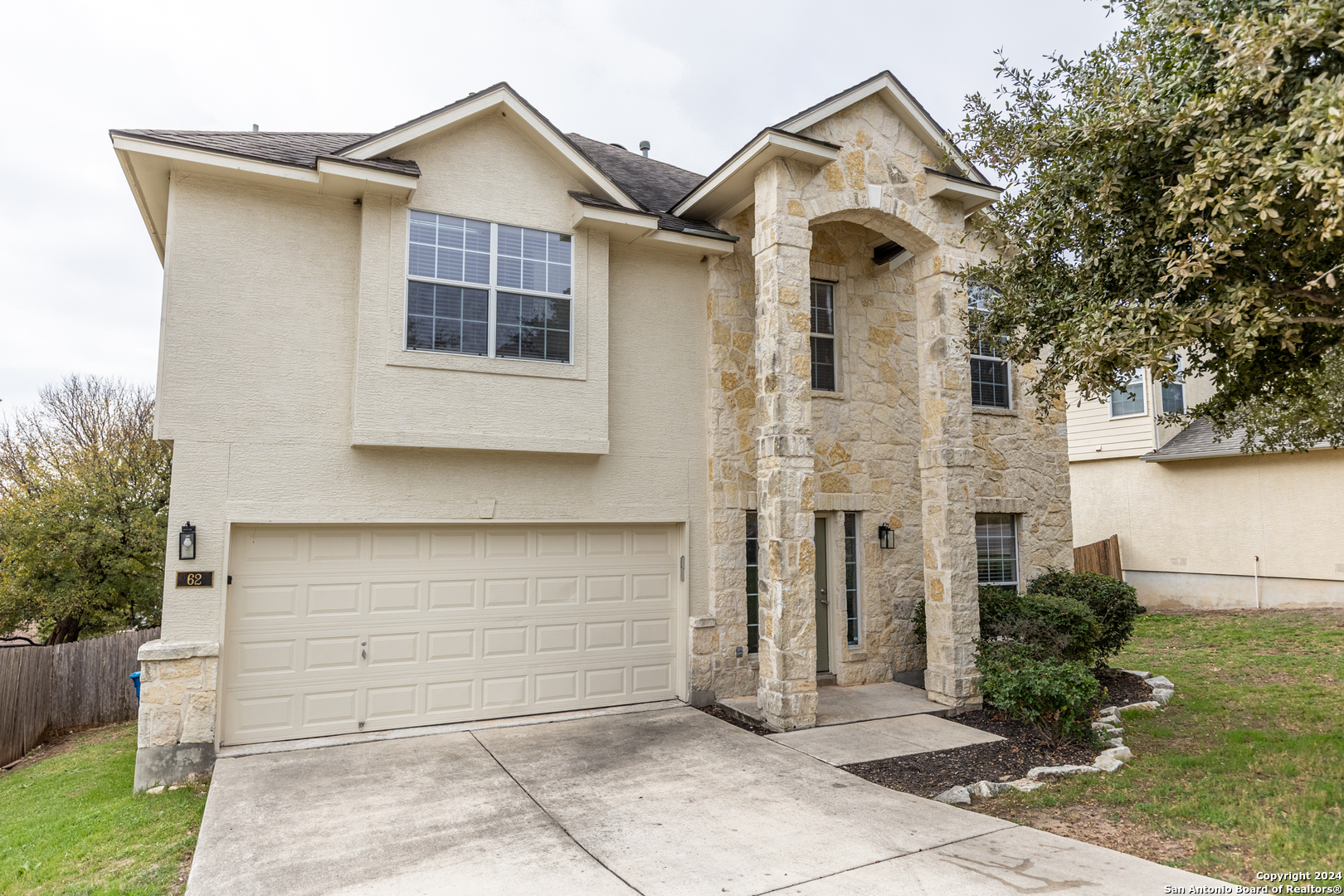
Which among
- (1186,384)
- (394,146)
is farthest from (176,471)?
(1186,384)

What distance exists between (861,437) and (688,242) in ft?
12.0

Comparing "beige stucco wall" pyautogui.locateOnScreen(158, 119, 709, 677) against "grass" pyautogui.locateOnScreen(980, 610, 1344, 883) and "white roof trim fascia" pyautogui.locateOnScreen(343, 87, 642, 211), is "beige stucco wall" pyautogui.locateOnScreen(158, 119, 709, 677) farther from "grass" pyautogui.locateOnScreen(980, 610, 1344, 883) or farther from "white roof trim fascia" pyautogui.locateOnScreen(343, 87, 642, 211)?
"grass" pyautogui.locateOnScreen(980, 610, 1344, 883)

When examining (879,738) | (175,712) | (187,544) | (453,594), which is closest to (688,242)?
(453,594)

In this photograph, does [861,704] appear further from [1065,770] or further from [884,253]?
[884,253]

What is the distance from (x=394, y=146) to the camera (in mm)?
7738

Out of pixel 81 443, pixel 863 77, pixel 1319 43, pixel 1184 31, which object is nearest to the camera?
pixel 1319 43

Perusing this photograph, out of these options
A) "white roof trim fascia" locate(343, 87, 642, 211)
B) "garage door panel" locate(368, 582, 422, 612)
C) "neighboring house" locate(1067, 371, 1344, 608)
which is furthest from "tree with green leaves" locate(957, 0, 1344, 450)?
"neighboring house" locate(1067, 371, 1344, 608)

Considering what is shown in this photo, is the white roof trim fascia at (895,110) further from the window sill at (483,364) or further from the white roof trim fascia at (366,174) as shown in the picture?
the white roof trim fascia at (366,174)

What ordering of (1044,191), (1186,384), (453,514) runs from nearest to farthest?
(1044,191) → (453,514) → (1186,384)

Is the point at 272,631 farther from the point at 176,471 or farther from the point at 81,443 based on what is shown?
the point at 81,443

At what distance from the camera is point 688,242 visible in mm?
9133

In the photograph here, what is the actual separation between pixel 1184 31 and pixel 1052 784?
5.81m

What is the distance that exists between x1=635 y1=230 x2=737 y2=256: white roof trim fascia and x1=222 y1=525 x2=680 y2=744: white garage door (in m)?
3.63

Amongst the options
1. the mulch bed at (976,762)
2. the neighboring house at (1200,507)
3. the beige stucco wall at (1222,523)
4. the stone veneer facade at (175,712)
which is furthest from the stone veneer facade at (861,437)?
the beige stucco wall at (1222,523)
